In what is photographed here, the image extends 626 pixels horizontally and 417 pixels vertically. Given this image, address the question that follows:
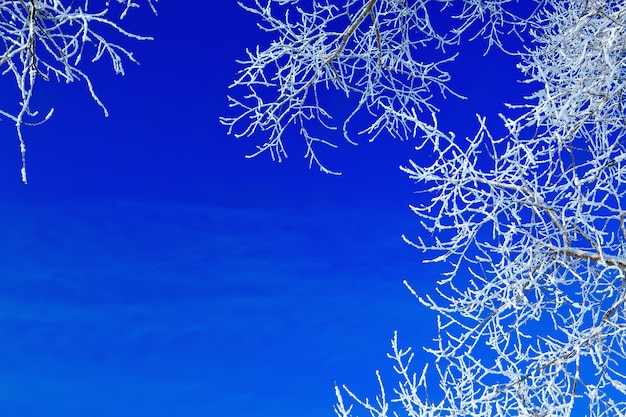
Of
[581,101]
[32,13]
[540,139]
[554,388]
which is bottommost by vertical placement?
[554,388]

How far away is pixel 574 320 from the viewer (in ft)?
12.6

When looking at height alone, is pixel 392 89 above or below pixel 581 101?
above

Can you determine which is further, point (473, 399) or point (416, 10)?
point (416, 10)

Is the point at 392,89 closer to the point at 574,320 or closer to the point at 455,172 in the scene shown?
the point at 455,172

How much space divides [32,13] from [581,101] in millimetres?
3497

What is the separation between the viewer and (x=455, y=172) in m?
3.63

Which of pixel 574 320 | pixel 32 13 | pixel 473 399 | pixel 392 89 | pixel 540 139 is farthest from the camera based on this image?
pixel 392 89

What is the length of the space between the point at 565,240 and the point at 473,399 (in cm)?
98

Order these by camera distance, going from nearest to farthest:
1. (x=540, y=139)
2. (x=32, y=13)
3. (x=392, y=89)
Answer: (x=32, y=13) → (x=540, y=139) → (x=392, y=89)

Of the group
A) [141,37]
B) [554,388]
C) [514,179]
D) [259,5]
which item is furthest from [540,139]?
[141,37]

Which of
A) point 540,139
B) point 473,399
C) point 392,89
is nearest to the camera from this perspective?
point 473,399

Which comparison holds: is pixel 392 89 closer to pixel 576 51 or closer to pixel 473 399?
pixel 576 51

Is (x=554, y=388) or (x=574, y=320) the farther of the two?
(x=574, y=320)

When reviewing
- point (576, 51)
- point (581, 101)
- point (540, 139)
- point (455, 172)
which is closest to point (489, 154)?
point (455, 172)
